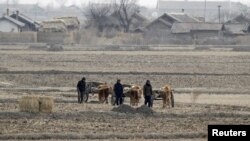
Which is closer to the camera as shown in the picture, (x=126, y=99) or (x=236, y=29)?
(x=126, y=99)

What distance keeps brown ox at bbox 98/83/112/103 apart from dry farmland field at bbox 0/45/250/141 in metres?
0.49

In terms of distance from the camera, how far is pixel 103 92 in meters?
31.7

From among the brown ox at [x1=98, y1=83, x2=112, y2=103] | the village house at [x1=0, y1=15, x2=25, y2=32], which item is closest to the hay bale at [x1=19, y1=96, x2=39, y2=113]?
the brown ox at [x1=98, y1=83, x2=112, y2=103]

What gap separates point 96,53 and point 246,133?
161 feet

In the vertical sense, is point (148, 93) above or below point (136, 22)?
below

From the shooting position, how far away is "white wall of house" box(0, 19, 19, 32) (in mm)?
96125

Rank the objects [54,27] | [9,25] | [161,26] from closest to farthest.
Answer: [54,27], [161,26], [9,25]

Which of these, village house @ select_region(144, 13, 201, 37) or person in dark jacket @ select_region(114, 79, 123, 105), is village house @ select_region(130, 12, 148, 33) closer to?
village house @ select_region(144, 13, 201, 37)

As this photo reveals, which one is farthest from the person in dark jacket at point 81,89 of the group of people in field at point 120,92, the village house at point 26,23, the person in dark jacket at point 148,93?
the village house at point 26,23

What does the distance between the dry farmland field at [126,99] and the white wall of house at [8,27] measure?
93.4 feet

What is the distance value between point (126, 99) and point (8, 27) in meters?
63.8

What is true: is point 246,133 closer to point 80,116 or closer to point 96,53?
point 80,116

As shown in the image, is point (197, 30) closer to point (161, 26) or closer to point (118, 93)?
point (161, 26)

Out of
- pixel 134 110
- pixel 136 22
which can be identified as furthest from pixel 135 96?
pixel 136 22
